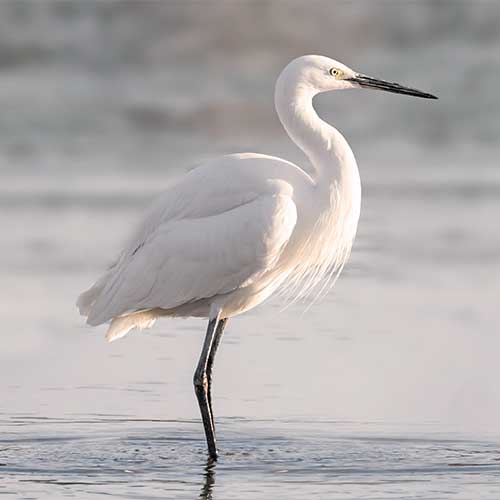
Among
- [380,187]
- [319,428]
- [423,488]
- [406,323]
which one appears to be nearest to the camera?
[423,488]

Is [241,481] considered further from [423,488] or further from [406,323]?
[406,323]

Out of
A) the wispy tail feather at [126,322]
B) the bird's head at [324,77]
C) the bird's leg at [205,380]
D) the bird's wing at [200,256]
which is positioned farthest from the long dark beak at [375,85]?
the wispy tail feather at [126,322]

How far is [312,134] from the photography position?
6777 millimetres

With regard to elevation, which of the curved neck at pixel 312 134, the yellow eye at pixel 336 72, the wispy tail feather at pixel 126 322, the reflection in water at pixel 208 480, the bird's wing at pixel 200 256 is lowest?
the reflection in water at pixel 208 480

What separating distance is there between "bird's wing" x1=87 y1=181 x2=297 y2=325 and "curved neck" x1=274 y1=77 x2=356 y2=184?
23cm

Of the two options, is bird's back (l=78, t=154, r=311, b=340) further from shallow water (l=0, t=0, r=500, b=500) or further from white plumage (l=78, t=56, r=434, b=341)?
shallow water (l=0, t=0, r=500, b=500)

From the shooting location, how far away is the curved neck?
6.74m

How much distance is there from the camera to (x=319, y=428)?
266 inches

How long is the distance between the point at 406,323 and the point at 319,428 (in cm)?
208

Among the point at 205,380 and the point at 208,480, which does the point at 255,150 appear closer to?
the point at 205,380

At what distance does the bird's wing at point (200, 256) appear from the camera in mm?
6578

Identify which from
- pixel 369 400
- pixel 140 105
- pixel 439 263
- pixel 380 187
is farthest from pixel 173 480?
pixel 140 105

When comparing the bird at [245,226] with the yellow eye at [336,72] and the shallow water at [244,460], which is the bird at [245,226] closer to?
the yellow eye at [336,72]

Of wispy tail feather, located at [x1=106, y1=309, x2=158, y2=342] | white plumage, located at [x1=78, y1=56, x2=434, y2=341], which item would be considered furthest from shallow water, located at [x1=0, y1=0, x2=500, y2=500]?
white plumage, located at [x1=78, y1=56, x2=434, y2=341]
